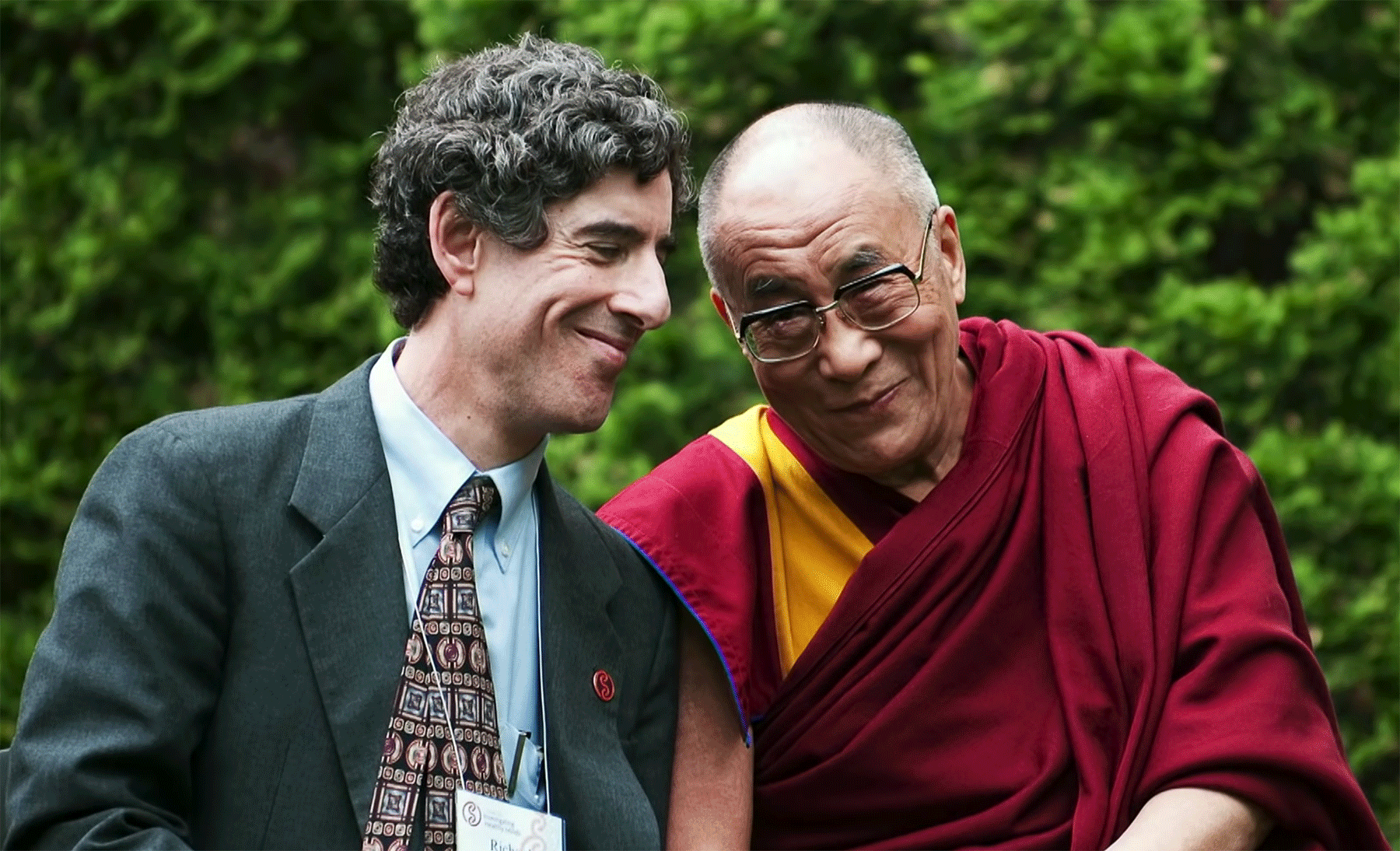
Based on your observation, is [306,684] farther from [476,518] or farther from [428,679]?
[476,518]

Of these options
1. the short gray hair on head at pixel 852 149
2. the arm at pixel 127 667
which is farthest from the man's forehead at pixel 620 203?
the arm at pixel 127 667

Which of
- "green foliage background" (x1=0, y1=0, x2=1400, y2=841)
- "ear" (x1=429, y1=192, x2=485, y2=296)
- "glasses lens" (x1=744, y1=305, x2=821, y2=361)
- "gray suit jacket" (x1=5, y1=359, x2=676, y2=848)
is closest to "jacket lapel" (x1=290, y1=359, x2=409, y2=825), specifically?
"gray suit jacket" (x1=5, y1=359, x2=676, y2=848)

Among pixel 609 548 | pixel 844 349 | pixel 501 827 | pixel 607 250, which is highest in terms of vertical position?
pixel 607 250

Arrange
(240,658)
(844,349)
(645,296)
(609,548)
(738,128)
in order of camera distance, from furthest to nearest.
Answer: (738,128), (609,548), (844,349), (645,296), (240,658)

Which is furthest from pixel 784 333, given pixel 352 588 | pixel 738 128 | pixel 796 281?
pixel 738 128

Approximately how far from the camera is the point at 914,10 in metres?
4.88

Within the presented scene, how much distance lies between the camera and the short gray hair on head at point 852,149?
310cm

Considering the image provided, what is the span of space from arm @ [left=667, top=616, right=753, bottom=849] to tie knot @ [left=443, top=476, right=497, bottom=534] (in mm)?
496

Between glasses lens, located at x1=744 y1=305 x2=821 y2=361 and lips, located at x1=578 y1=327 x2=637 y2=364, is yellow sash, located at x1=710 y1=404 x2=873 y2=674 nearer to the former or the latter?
glasses lens, located at x1=744 y1=305 x2=821 y2=361

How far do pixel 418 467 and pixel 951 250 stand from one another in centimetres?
101

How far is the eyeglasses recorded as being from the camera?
3002 millimetres

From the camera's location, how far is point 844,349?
2996 millimetres

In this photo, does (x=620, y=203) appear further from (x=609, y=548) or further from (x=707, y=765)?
(x=707, y=765)

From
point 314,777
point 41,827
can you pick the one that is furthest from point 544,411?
point 41,827
